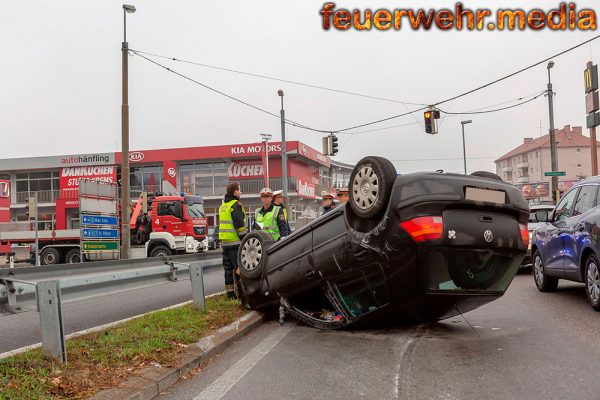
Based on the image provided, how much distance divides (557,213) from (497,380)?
518 cm

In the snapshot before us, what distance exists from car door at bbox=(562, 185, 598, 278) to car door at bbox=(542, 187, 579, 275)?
0.12m

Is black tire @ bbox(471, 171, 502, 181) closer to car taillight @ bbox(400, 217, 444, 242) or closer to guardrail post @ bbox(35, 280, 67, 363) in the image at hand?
car taillight @ bbox(400, 217, 444, 242)

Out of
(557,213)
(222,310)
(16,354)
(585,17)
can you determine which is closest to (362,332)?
(222,310)

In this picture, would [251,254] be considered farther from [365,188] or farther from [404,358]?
[404,358]

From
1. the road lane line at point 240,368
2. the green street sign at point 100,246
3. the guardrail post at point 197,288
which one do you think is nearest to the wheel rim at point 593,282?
the road lane line at point 240,368

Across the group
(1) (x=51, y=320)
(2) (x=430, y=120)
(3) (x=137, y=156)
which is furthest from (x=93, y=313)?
(3) (x=137, y=156)

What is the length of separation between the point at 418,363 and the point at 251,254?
2907 mm

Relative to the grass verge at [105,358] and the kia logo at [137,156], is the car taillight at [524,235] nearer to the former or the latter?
the grass verge at [105,358]

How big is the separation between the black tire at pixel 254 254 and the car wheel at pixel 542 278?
4975mm

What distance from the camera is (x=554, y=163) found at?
27.1 m

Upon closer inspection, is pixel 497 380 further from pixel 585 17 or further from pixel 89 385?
pixel 585 17

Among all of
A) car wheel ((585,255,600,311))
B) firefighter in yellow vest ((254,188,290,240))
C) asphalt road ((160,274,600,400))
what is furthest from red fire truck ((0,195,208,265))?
car wheel ((585,255,600,311))

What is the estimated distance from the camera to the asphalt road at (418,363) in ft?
12.8

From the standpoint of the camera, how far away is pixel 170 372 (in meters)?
4.27
